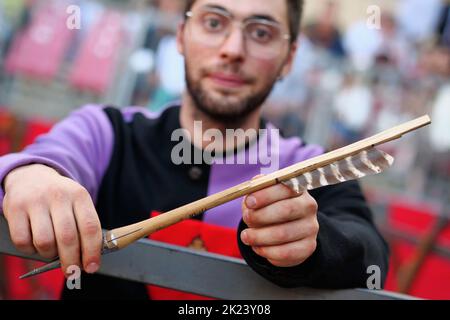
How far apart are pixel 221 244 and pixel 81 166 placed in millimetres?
375

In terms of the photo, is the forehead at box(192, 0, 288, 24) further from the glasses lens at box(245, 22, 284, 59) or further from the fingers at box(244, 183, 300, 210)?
the fingers at box(244, 183, 300, 210)

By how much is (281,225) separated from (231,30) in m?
0.74

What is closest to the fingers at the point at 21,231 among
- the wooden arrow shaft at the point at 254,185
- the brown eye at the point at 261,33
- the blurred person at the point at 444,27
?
the wooden arrow shaft at the point at 254,185

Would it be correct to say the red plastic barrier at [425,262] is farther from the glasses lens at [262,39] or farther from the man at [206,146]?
the glasses lens at [262,39]

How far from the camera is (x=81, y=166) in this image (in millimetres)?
1346

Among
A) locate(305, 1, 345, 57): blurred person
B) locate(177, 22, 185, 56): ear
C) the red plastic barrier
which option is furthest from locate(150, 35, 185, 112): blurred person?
locate(177, 22, 185, 56): ear

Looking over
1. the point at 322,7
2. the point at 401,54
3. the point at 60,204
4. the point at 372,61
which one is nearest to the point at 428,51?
the point at 401,54

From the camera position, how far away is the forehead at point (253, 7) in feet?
4.93

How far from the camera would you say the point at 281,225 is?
0.89 meters

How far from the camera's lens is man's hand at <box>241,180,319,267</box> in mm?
850

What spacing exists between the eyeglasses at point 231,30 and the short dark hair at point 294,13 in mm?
116

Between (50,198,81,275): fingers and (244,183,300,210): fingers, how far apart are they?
252mm

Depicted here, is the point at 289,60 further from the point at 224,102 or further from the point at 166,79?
the point at 166,79
